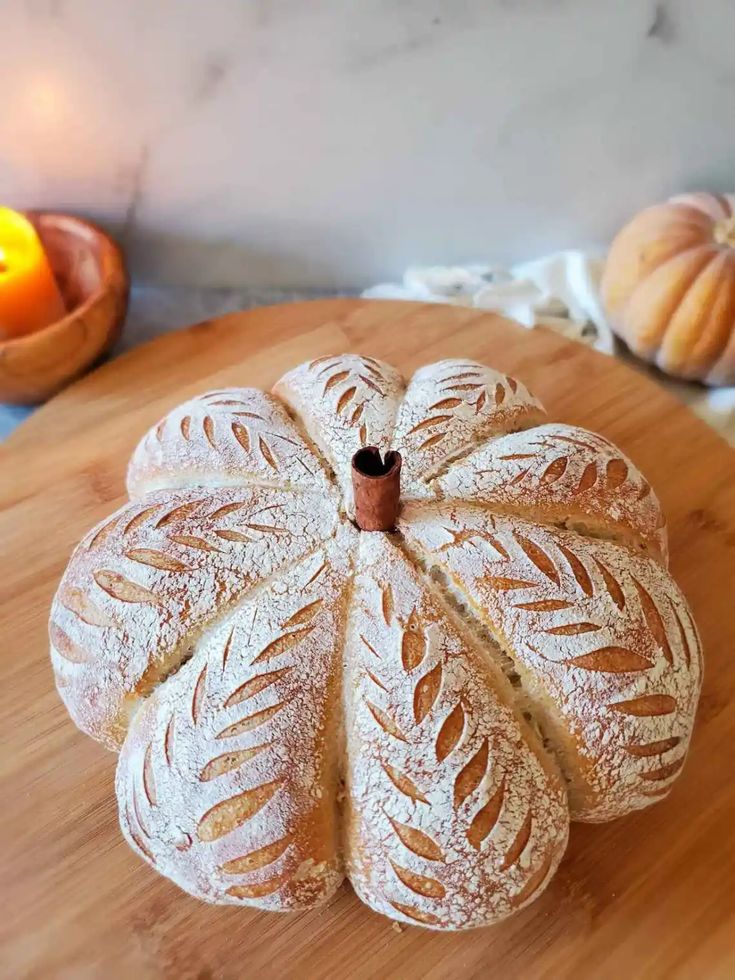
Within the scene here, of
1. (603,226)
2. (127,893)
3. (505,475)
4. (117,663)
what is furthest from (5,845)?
(603,226)

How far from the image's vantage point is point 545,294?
1.65m

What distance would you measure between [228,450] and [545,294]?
2.76 ft

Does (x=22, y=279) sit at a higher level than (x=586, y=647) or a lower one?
higher

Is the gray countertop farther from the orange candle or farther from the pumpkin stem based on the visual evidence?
the pumpkin stem

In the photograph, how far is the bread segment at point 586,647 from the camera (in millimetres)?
914

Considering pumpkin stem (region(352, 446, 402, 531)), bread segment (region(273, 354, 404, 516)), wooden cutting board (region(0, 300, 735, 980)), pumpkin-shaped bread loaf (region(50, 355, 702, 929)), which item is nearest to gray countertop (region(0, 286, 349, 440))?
wooden cutting board (region(0, 300, 735, 980))

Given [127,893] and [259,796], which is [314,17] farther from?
[127,893]

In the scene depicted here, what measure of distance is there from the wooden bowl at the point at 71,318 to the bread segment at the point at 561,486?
763mm

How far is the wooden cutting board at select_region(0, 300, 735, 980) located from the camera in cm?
99

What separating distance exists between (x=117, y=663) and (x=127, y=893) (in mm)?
313

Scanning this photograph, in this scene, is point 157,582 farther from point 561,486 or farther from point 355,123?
point 355,123

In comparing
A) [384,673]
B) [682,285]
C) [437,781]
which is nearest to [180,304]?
[682,285]

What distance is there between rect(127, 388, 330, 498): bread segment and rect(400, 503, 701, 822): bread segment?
0.59ft

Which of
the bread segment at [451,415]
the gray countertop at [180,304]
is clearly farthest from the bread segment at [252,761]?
the gray countertop at [180,304]
